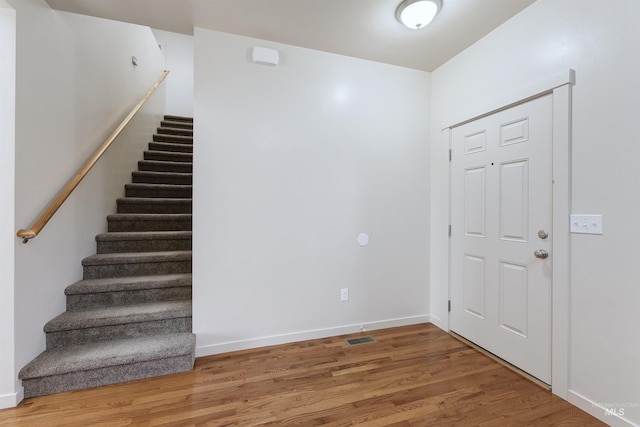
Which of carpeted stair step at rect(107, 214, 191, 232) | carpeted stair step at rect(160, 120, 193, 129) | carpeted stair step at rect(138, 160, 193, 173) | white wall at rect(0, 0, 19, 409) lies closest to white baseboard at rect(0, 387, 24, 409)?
white wall at rect(0, 0, 19, 409)

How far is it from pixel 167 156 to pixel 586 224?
4.62 meters

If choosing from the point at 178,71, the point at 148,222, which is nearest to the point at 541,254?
the point at 148,222

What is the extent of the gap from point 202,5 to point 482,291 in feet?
10.3

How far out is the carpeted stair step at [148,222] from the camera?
115 inches

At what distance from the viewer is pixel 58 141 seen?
80.0 inches

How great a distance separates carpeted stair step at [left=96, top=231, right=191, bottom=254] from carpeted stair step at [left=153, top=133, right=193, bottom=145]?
7.13 feet

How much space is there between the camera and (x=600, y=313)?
1.57 metres

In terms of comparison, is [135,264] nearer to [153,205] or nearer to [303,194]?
[153,205]

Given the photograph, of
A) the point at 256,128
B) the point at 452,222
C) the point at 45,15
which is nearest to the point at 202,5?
the point at 256,128

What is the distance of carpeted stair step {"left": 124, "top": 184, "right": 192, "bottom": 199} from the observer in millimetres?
3328

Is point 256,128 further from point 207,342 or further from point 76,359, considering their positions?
point 76,359

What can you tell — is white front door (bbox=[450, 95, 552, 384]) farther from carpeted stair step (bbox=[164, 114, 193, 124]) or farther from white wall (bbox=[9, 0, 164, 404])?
carpeted stair step (bbox=[164, 114, 193, 124])

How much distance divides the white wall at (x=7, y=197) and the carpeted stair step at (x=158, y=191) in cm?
172

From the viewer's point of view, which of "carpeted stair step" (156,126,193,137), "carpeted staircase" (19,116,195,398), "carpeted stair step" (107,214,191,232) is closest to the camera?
"carpeted staircase" (19,116,195,398)
